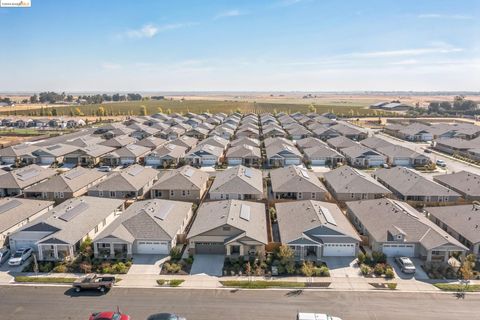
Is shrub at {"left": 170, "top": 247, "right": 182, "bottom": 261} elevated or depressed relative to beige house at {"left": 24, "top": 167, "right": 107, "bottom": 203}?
depressed

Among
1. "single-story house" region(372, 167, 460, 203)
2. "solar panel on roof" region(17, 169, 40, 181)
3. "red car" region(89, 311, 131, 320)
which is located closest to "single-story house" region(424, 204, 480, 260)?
"single-story house" region(372, 167, 460, 203)

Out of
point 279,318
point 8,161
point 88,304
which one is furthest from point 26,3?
point 279,318

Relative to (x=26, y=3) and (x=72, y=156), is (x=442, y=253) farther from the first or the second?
(x=72, y=156)

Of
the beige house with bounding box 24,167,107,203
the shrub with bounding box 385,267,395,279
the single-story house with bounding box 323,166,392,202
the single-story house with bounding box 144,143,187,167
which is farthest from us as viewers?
the single-story house with bounding box 144,143,187,167

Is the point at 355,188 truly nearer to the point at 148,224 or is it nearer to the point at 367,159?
the point at 367,159

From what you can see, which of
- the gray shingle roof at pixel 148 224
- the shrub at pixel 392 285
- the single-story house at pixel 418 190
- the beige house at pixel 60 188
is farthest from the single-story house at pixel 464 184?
the beige house at pixel 60 188

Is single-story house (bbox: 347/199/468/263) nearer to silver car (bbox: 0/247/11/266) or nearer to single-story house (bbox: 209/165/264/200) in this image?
single-story house (bbox: 209/165/264/200)

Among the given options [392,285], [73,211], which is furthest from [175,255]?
[392,285]
